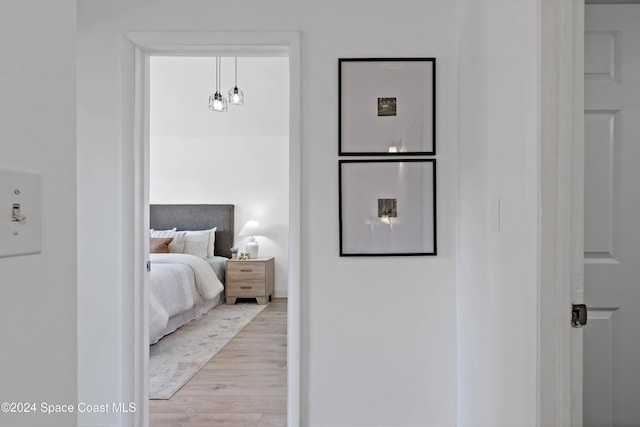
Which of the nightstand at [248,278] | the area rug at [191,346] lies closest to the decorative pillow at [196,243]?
the nightstand at [248,278]

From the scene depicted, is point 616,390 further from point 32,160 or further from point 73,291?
point 32,160

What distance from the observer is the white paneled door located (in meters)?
1.84

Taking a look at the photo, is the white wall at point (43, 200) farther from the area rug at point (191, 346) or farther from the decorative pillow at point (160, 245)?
the decorative pillow at point (160, 245)

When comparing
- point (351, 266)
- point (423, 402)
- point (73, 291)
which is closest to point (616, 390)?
point (423, 402)

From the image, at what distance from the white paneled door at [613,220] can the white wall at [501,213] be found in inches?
13.8

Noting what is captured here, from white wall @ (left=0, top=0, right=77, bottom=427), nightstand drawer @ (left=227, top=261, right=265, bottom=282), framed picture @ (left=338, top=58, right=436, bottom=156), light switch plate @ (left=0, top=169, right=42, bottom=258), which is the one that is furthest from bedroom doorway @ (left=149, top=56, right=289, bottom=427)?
light switch plate @ (left=0, top=169, right=42, bottom=258)

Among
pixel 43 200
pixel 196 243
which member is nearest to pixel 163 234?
pixel 196 243

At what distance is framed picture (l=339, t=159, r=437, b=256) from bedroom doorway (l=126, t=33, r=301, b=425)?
25 centimetres

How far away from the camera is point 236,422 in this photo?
2.64 m

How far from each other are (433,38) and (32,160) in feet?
7.12

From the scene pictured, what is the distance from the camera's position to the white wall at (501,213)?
1498 mm

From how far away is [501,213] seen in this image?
181 centimetres

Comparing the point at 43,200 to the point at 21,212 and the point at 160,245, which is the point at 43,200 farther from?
the point at 160,245

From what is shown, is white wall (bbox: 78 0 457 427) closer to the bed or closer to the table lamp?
the bed
